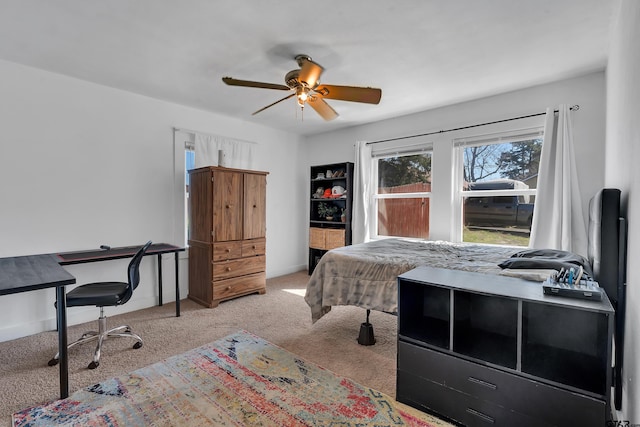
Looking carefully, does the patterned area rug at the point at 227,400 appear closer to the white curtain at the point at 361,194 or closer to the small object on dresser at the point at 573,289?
the small object on dresser at the point at 573,289

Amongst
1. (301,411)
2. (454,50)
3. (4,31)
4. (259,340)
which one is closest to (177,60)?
(4,31)

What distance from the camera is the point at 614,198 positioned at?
1.58 meters

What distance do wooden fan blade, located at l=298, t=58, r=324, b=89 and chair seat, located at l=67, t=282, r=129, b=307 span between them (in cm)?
226

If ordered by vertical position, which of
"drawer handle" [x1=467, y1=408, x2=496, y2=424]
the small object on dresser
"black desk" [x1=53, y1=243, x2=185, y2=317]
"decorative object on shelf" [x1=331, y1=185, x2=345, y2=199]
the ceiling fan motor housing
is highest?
the ceiling fan motor housing

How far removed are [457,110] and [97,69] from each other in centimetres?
390

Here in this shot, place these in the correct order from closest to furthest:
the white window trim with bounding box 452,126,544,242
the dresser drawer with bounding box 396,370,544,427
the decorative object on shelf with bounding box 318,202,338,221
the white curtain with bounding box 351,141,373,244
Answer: the dresser drawer with bounding box 396,370,544,427 < the white window trim with bounding box 452,126,544,242 < the white curtain with bounding box 351,141,373,244 < the decorative object on shelf with bounding box 318,202,338,221

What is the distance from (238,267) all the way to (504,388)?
3032mm

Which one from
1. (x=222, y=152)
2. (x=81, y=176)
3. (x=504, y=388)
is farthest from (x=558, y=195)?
(x=81, y=176)

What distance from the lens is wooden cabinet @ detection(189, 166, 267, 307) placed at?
354cm

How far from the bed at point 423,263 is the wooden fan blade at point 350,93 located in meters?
1.33

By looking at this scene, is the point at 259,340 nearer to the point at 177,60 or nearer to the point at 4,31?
the point at 177,60

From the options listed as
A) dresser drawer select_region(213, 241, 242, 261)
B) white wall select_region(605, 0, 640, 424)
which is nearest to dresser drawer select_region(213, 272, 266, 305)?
dresser drawer select_region(213, 241, 242, 261)

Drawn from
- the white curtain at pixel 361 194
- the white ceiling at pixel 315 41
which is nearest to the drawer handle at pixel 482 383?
the white ceiling at pixel 315 41

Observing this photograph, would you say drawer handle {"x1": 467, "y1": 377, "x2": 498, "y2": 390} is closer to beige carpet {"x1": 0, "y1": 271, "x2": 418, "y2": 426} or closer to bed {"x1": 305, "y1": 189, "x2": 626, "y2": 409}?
beige carpet {"x1": 0, "y1": 271, "x2": 418, "y2": 426}
